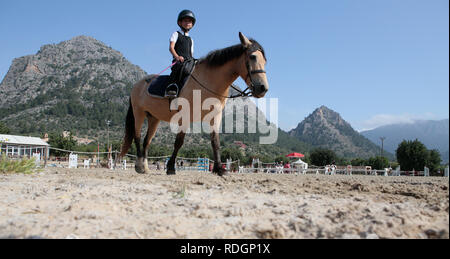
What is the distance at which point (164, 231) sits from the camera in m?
1.97

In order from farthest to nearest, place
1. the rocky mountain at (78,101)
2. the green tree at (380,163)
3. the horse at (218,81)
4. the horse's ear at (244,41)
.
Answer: the rocky mountain at (78,101) → the green tree at (380,163) → the horse's ear at (244,41) → the horse at (218,81)

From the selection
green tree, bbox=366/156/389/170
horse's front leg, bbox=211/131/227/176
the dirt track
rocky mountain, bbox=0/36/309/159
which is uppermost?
rocky mountain, bbox=0/36/309/159

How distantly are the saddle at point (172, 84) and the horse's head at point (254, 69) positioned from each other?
1.15 meters

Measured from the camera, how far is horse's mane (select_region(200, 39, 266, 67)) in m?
5.59

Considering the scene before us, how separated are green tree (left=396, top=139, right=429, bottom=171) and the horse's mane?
69583mm

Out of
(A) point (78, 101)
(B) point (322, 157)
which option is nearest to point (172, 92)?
(B) point (322, 157)

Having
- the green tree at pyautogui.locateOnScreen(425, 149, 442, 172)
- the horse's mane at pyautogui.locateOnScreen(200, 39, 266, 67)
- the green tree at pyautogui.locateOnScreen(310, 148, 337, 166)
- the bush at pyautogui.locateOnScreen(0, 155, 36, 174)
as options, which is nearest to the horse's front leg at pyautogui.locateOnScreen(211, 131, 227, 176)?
the horse's mane at pyautogui.locateOnScreen(200, 39, 266, 67)

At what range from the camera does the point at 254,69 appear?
5227 millimetres

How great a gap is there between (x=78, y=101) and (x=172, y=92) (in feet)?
536

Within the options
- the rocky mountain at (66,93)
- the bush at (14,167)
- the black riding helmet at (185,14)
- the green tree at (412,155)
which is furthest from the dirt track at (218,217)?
the rocky mountain at (66,93)

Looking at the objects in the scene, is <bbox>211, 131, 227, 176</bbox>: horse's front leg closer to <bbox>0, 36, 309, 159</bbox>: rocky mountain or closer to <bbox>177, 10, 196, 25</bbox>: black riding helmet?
<bbox>177, 10, 196, 25</bbox>: black riding helmet

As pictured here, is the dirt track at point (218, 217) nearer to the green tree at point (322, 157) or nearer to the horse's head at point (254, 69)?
the horse's head at point (254, 69)

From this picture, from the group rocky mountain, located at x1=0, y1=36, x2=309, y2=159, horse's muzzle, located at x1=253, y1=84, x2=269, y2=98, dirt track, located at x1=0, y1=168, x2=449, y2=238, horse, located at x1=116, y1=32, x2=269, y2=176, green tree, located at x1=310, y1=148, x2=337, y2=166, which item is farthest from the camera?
rocky mountain, located at x1=0, y1=36, x2=309, y2=159

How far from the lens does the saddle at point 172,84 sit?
6047 millimetres
